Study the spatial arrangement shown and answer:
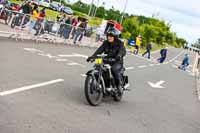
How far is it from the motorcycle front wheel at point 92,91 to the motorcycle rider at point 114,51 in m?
0.70

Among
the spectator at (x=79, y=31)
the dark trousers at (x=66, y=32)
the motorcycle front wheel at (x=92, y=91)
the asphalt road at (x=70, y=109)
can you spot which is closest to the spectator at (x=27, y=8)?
the dark trousers at (x=66, y=32)

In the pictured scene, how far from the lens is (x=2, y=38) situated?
2080 centimetres

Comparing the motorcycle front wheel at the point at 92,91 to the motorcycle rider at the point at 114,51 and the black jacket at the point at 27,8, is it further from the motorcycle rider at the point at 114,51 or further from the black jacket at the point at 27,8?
the black jacket at the point at 27,8

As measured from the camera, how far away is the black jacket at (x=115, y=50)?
1072cm

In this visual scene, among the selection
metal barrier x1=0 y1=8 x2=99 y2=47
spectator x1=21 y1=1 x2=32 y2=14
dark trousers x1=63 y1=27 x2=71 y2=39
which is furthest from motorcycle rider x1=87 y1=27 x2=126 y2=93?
dark trousers x1=63 y1=27 x2=71 y2=39

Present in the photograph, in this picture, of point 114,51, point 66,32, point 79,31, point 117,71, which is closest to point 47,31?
point 66,32

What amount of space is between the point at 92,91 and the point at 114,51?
1.32 metres

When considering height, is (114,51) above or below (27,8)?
below

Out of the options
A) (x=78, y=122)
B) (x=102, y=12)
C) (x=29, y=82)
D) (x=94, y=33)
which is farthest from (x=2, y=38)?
(x=102, y=12)

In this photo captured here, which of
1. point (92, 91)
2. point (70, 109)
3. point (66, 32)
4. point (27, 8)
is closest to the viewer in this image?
point (70, 109)

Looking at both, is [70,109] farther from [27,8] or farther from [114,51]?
[27,8]

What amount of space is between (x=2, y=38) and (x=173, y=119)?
11912 millimetres

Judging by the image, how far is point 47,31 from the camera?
24.9 metres

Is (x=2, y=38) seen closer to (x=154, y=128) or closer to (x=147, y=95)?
(x=147, y=95)
